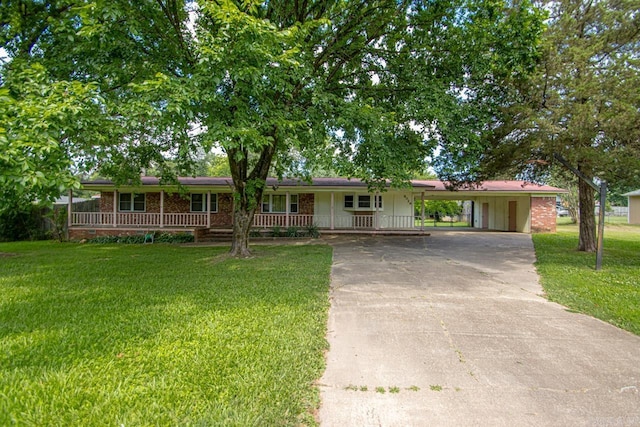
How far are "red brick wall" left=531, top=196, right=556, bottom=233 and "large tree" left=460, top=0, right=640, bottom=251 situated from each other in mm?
11112

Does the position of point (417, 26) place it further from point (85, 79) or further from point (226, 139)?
point (85, 79)

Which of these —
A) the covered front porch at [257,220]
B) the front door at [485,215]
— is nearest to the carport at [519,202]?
the front door at [485,215]

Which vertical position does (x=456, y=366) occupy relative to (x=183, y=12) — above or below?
below

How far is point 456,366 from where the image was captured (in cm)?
335

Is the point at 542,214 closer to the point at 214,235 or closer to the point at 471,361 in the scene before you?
the point at 214,235

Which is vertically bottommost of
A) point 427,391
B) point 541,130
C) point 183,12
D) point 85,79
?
point 427,391

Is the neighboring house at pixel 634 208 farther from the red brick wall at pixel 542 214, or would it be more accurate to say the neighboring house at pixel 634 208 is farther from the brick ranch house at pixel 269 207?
the brick ranch house at pixel 269 207

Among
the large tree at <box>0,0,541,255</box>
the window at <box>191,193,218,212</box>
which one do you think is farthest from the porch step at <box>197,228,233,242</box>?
the large tree at <box>0,0,541,255</box>

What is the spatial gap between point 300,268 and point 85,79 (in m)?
6.34

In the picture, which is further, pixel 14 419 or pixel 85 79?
pixel 85 79

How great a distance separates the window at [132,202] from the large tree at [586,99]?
1653 centimetres

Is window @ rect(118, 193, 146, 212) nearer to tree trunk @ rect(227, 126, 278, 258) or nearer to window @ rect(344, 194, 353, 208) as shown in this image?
tree trunk @ rect(227, 126, 278, 258)

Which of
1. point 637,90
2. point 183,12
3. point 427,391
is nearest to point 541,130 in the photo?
point 637,90

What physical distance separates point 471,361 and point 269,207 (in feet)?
51.3
